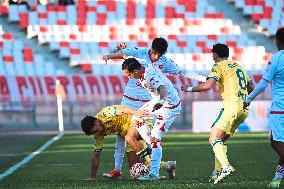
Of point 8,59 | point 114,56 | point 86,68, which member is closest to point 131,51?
point 114,56

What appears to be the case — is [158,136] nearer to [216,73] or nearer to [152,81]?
[152,81]

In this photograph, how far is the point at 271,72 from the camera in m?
11.8

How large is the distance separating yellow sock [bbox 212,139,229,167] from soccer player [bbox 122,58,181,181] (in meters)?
0.92

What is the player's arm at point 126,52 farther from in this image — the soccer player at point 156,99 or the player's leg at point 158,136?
the player's leg at point 158,136

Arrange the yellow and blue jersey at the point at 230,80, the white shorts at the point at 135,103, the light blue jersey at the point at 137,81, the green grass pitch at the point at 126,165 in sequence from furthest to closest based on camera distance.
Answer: the white shorts at the point at 135,103, the light blue jersey at the point at 137,81, the yellow and blue jersey at the point at 230,80, the green grass pitch at the point at 126,165

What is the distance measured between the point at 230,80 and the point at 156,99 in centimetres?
106

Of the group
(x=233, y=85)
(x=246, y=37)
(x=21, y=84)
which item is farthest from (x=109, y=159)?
(x=246, y=37)

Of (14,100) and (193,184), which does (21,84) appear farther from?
(193,184)

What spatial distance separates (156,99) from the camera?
43.5 feet

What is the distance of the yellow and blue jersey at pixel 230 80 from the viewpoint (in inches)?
518

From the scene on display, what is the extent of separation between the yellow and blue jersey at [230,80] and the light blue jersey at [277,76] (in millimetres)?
1231

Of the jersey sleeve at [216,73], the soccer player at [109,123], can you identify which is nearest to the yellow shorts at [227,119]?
the jersey sleeve at [216,73]

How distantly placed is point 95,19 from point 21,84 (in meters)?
4.70

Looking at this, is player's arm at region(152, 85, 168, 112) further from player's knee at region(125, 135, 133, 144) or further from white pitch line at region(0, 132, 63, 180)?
white pitch line at region(0, 132, 63, 180)
